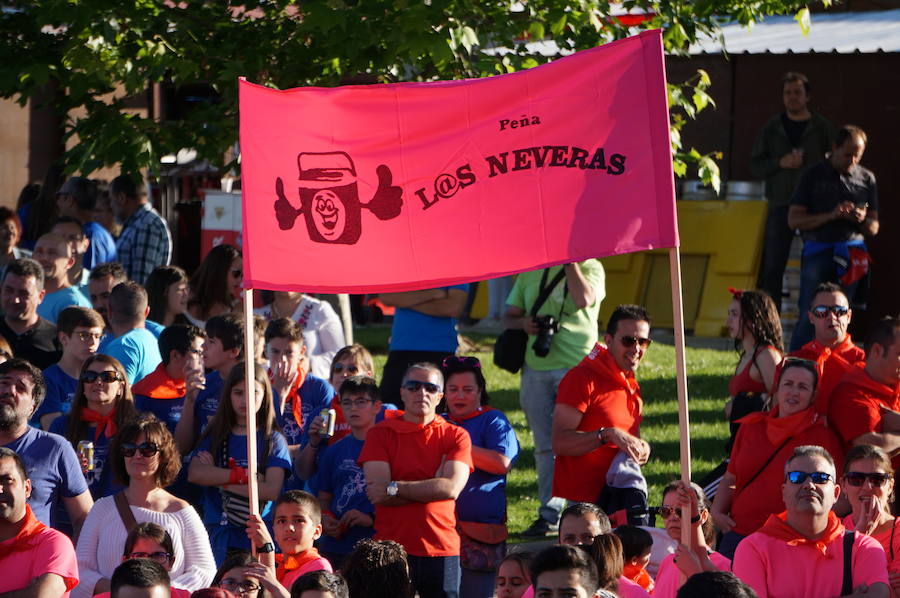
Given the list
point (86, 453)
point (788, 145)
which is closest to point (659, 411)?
point (788, 145)

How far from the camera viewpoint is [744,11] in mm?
10312

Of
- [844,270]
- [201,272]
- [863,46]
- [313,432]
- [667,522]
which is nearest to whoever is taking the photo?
[667,522]

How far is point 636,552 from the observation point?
6.84 meters

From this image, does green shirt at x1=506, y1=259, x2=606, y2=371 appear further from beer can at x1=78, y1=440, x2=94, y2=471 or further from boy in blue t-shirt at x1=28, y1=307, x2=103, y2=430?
beer can at x1=78, y1=440, x2=94, y2=471

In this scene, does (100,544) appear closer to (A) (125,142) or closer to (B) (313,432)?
(B) (313,432)

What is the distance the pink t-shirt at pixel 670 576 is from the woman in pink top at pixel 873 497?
2.57ft

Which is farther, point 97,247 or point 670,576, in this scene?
point 97,247

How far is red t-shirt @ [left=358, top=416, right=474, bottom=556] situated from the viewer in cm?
765

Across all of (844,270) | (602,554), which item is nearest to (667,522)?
(602,554)

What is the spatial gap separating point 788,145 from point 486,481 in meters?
6.99

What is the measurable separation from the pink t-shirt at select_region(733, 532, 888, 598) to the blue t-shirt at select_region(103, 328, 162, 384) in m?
3.90

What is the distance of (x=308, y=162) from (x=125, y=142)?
3926mm

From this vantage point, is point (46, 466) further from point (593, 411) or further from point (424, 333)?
point (424, 333)

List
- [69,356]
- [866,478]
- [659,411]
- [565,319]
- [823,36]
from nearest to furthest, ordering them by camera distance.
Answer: [866,478]
[69,356]
[565,319]
[659,411]
[823,36]
